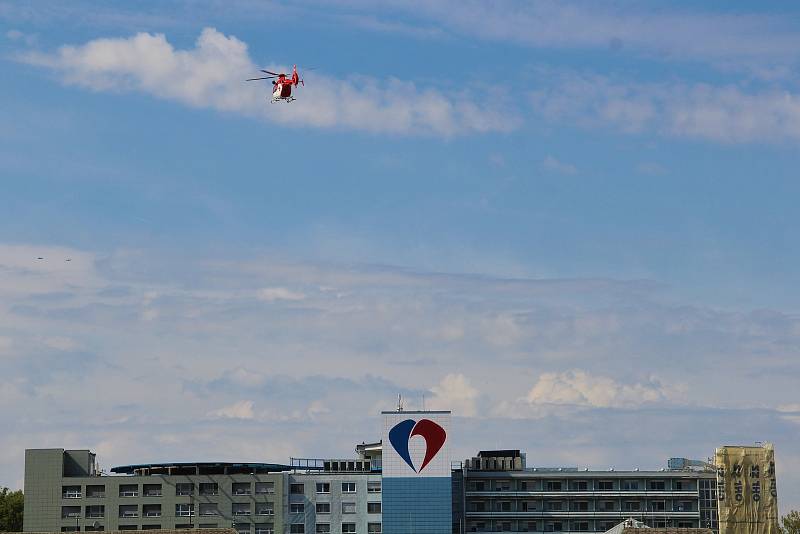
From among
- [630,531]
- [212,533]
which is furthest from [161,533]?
[630,531]

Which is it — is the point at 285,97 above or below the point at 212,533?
above

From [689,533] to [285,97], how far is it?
8304 centimetres

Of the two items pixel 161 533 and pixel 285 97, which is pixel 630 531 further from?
pixel 285 97

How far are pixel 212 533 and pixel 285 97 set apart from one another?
197ft

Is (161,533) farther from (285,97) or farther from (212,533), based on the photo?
(285,97)

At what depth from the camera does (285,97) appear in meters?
130

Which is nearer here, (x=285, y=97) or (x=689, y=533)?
(x=285, y=97)

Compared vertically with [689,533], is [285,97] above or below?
above

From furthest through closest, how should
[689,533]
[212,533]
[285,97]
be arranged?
[689,533]
[212,533]
[285,97]

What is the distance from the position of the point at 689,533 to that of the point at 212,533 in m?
59.3

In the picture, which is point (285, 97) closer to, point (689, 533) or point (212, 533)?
point (212, 533)

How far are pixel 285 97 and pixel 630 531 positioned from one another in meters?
81.1

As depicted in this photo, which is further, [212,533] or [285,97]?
[212,533]

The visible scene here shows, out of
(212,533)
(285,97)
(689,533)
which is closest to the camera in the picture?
(285,97)
